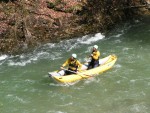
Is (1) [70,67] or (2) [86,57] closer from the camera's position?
(1) [70,67]

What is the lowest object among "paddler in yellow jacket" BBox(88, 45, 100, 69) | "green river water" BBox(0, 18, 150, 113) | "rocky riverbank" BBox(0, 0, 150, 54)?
"green river water" BBox(0, 18, 150, 113)

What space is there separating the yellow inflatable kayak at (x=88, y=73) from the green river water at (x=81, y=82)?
0.81 ft

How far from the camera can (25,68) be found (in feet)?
64.0

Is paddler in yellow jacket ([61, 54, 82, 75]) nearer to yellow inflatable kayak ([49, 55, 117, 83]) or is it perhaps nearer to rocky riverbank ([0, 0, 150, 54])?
yellow inflatable kayak ([49, 55, 117, 83])

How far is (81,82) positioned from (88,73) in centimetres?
59

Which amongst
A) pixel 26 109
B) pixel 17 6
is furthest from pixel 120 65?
pixel 17 6

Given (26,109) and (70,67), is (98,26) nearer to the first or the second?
(70,67)

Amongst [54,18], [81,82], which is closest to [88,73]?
[81,82]

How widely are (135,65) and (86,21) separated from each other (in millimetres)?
6385

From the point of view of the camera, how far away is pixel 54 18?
24.4 m

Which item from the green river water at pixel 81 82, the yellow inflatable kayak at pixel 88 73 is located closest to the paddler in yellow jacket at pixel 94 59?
the yellow inflatable kayak at pixel 88 73

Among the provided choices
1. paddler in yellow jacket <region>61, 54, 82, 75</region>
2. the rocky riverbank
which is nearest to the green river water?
paddler in yellow jacket <region>61, 54, 82, 75</region>

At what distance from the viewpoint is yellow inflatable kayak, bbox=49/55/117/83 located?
56.5ft

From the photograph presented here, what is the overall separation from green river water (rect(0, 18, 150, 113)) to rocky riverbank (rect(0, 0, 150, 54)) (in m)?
0.79
